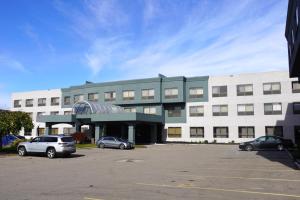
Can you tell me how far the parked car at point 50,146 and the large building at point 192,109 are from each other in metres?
19.7

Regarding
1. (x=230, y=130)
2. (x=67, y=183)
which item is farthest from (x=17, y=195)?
(x=230, y=130)

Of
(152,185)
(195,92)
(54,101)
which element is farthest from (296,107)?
(54,101)

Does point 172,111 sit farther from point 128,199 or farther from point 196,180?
point 128,199

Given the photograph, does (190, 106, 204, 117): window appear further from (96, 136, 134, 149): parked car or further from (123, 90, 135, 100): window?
(96, 136, 134, 149): parked car

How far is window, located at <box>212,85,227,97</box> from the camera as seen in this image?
52.1 m

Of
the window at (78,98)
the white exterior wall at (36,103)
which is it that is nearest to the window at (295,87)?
the window at (78,98)

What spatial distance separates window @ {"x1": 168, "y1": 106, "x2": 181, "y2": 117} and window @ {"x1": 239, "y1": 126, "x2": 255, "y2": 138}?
34.0 ft

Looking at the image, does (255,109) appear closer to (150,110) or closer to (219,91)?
(219,91)

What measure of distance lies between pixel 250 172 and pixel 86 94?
4943cm

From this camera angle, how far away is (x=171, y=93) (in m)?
54.9

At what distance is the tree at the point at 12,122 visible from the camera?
28.4 meters

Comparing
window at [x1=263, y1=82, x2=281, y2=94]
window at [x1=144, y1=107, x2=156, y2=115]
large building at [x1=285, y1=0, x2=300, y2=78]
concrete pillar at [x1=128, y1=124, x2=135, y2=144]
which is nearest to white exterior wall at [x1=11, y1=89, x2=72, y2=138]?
window at [x1=144, y1=107, x2=156, y2=115]

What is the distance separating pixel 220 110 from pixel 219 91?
9.87ft

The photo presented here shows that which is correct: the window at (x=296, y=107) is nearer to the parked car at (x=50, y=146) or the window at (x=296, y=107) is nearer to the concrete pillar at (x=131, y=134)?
the concrete pillar at (x=131, y=134)
